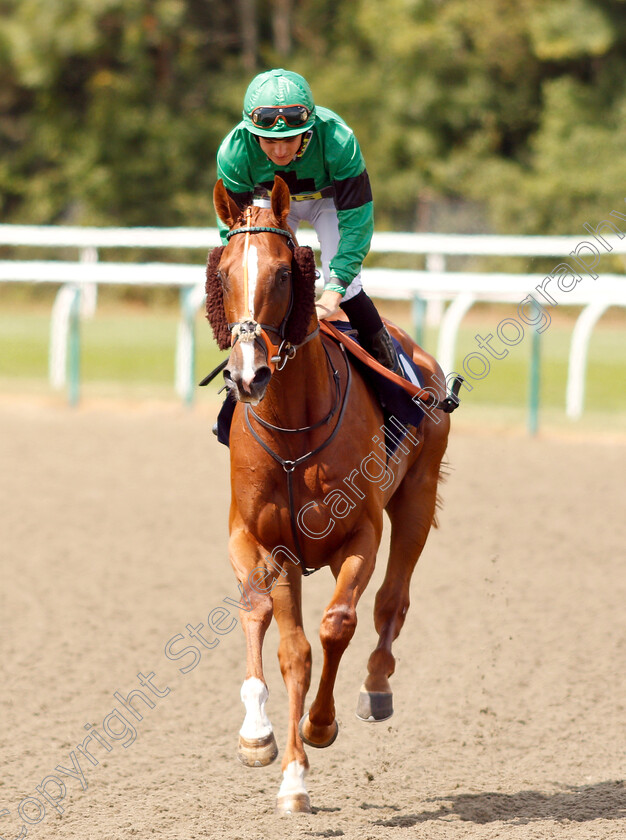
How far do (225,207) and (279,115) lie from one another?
37 cm

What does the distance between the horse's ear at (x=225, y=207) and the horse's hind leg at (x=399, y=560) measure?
66.0 inches

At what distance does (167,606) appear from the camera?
265 inches

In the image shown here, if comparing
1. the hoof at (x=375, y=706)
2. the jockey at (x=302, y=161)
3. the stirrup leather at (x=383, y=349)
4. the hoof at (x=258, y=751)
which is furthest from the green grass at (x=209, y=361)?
the hoof at (x=258, y=751)

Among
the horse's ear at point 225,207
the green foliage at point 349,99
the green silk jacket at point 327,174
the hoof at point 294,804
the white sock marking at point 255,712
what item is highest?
the green foliage at point 349,99

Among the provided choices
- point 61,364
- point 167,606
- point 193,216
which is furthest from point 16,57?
point 167,606

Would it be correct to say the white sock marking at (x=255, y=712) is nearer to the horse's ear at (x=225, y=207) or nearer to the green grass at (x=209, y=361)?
the horse's ear at (x=225, y=207)

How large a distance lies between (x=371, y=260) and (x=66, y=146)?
948cm

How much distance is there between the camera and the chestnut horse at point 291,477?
12.2 ft

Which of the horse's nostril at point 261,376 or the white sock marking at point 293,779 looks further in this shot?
the white sock marking at point 293,779

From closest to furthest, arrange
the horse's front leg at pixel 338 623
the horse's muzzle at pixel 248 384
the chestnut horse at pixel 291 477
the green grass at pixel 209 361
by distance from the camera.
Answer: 1. the horse's muzzle at pixel 248 384
2. the chestnut horse at pixel 291 477
3. the horse's front leg at pixel 338 623
4. the green grass at pixel 209 361

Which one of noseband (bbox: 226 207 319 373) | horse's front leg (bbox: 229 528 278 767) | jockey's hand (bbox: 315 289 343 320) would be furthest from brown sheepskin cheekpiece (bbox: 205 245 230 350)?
horse's front leg (bbox: 229 528 278 767)

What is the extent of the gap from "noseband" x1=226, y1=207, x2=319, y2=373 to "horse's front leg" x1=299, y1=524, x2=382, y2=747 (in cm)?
68

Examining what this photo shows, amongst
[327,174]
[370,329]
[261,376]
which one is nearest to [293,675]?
[261,376]

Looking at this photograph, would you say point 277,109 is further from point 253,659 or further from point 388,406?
point 253,659
